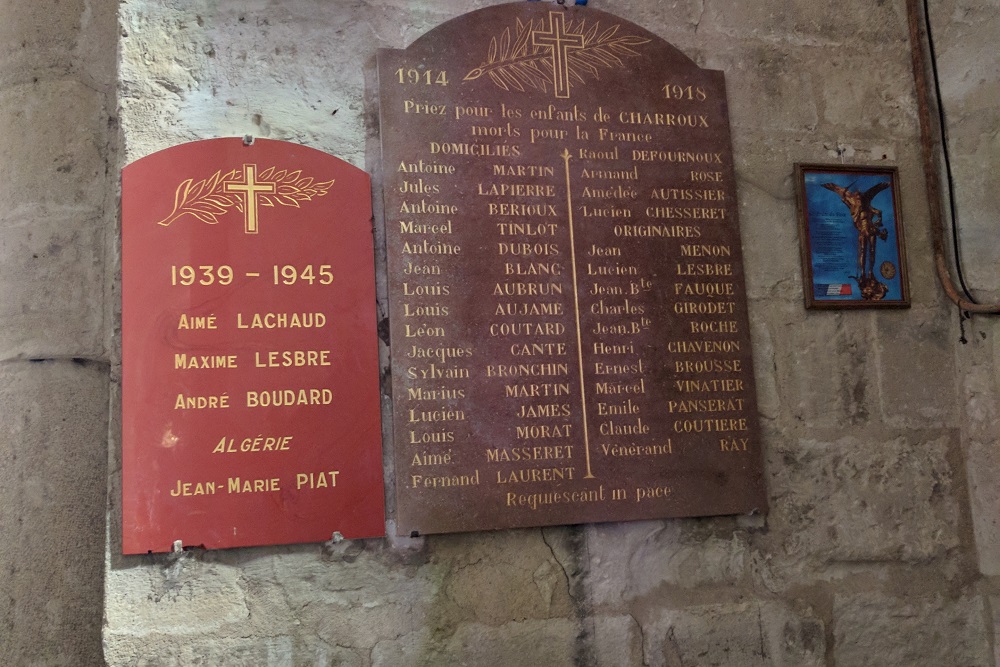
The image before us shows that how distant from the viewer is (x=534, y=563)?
8.70 feet

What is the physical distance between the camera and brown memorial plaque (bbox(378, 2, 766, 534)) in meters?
2.65

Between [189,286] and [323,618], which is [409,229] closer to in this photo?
[189,286]

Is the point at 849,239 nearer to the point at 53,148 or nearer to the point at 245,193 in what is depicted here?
the point at 245,193

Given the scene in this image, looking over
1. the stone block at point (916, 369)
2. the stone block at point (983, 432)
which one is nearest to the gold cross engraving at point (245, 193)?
the stone block at point (916, 369)

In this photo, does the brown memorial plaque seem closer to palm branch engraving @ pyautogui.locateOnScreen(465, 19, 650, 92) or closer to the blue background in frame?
palm branch engraving @ pyautogui.locateOnScreen(465, 19, 650, 92)

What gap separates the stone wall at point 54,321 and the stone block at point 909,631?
2.09 m

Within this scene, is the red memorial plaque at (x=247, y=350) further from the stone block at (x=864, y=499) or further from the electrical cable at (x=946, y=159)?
the electrical cable at (x=946, y=159)

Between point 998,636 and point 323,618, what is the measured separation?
2.05 metres

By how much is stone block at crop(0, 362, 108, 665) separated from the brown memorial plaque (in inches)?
30.7

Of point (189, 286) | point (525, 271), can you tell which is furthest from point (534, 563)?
point (189, 286)

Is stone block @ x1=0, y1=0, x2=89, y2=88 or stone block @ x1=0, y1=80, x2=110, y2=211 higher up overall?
stone block @ x1=0, y1=0, x2=89, y2=88

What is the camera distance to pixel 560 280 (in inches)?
110

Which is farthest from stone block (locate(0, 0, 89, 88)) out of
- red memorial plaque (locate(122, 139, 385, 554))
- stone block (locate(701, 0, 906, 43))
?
stone block (locate(701, 0, 906, 43))

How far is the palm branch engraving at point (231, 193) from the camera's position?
2.56 m
